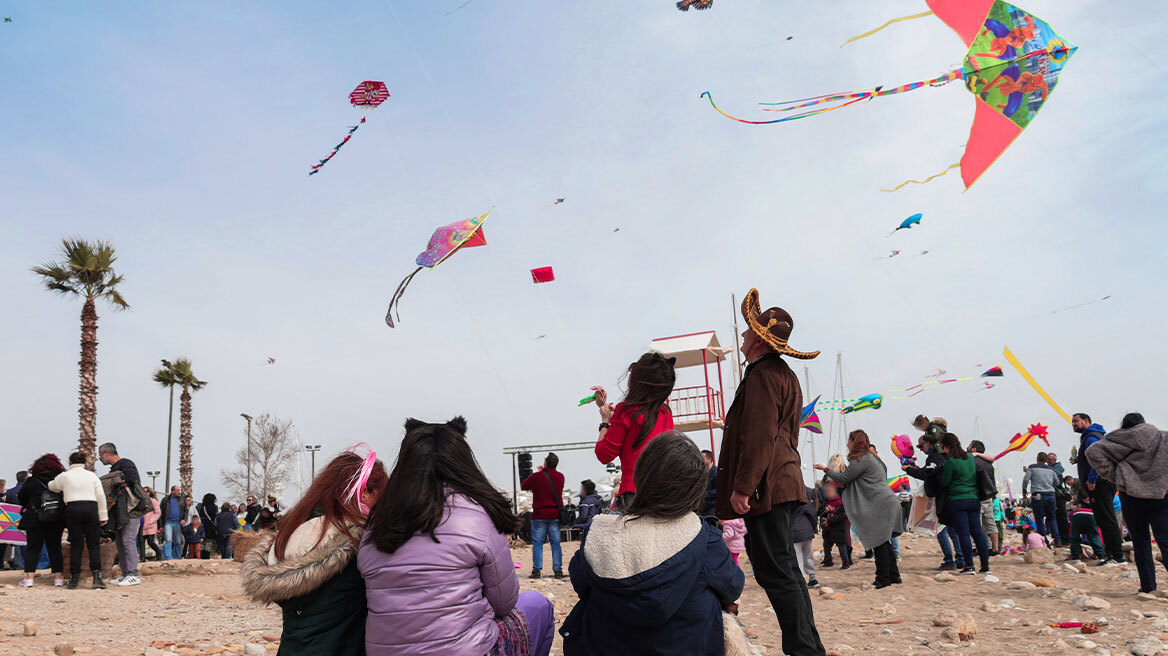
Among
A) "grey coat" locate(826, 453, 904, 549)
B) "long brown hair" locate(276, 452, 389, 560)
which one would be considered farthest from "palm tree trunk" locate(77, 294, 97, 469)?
"long brown hair" locate(276, 452, 389, 560)

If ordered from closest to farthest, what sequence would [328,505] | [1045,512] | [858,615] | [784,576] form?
1. [328,505]
2. [784,576]
3. [858,615]
4. [1045,512]

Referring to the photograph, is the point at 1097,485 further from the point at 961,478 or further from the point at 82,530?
the point at 82,530

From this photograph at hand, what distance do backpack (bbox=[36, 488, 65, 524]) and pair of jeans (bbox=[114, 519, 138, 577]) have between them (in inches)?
38.0

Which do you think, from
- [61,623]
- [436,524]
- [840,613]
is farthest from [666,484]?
[61,623]

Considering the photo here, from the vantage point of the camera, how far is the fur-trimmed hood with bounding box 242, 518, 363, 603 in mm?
2969

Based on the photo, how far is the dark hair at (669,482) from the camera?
3.02 m

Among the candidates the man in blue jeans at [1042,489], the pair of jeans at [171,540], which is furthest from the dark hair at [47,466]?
the man in blue jeans at [1042,489]

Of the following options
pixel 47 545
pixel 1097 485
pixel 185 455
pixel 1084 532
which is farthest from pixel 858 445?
pixel 185 455

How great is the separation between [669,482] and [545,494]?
8.24 meters

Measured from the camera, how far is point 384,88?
11.1 m

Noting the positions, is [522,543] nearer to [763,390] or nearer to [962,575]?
[962,575]

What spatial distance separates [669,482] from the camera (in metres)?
3.04

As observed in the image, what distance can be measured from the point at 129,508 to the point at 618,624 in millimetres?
9257

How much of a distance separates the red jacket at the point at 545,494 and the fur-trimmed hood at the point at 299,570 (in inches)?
318
